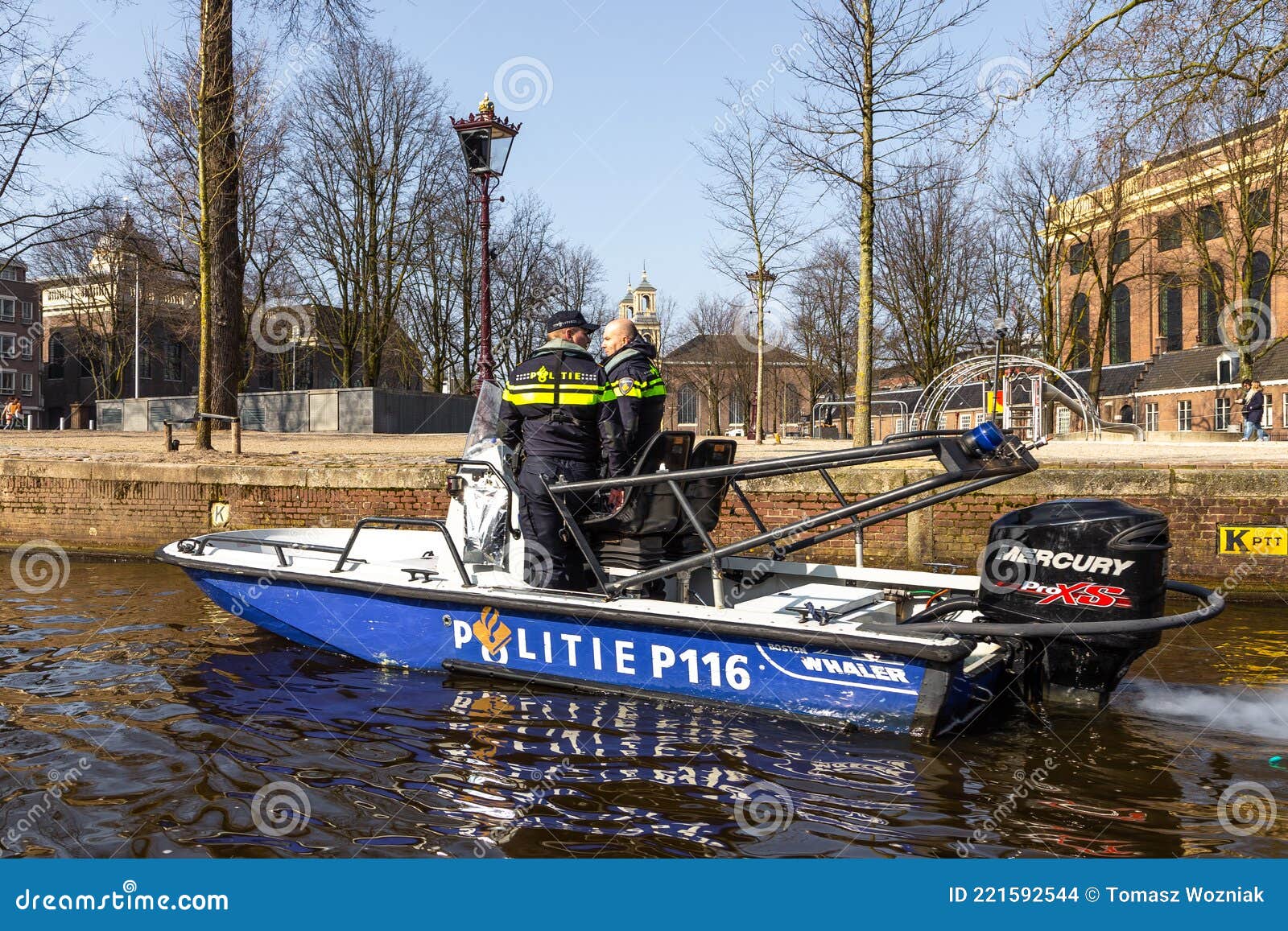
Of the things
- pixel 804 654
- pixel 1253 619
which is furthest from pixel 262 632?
pixel 1253 619

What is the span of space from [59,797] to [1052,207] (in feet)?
101

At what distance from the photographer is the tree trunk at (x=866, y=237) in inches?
534

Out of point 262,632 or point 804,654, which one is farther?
point 262,632

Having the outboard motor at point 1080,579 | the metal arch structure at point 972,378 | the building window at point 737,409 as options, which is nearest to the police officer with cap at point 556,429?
the outboard motor at point 1080,579

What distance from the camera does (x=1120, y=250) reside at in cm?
3391

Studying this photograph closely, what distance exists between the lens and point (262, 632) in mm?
8031

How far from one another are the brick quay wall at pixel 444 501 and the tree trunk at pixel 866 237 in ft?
9.19

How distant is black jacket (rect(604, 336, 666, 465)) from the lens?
611cm

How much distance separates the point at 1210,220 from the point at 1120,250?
744 centimetres

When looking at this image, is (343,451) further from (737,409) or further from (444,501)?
(737,409)

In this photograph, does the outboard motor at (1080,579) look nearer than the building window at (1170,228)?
Yes

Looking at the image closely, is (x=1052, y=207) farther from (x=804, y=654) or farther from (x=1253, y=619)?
(x=804, y=654)

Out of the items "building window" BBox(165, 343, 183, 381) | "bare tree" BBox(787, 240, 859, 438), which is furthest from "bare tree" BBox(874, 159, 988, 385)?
"building window" BBox(165, 343, 183, 381)

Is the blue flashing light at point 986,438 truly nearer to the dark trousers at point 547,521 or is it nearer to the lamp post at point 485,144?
the dark trousers at point 547,521
